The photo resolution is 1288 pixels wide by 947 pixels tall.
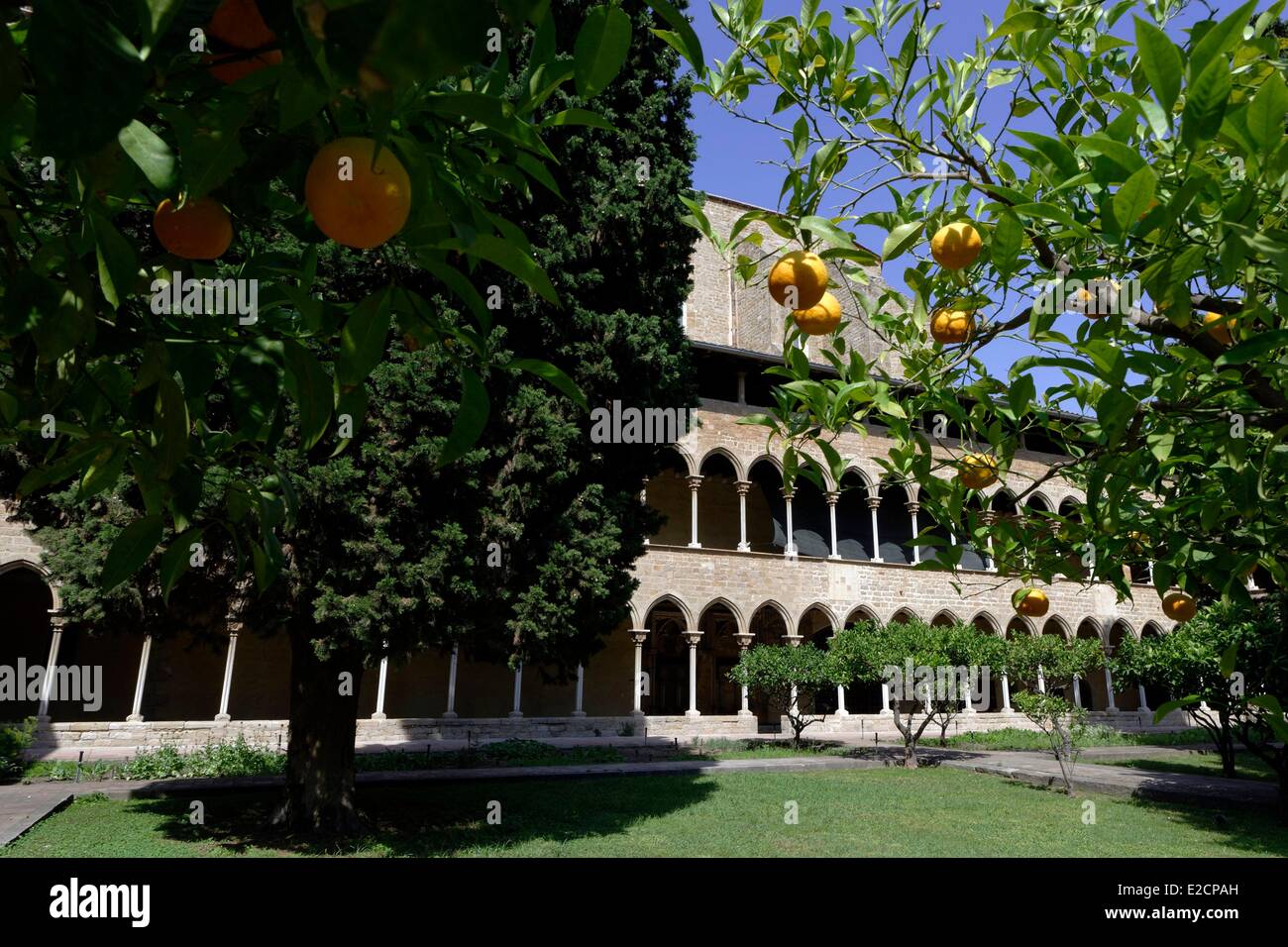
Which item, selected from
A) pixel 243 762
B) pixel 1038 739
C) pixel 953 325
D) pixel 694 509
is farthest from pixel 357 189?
pixel 1038 739

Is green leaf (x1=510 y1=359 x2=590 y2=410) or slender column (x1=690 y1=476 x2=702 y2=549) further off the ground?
slender column (x1=690 y1=476 x2=702 y2=549)

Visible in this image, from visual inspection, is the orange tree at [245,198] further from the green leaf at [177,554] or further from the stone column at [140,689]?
the stone column at [140,689]

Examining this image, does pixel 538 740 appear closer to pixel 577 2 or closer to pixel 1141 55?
pixel 577 2

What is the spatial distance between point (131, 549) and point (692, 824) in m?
7.50

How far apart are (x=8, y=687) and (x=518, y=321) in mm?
12619

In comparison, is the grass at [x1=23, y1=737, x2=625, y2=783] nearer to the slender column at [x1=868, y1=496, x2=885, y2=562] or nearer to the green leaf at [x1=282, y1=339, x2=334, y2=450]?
the slender column at [x1=868, y1=496, x2=885, y2=562]

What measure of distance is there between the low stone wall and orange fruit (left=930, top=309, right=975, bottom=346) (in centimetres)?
1288

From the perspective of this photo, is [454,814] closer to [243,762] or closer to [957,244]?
[243,762]

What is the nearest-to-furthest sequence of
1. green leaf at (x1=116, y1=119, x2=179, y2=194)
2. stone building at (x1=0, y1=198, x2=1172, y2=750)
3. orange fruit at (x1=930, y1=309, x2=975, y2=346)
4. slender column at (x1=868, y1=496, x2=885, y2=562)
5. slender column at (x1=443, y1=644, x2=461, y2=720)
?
1. green leaf at (x1=116, y1=119, x2=179, y2=194)
2. orange fruit at (x1=930, y1=309, x2=975, y2=346)
3. stone building at (x1=0, y1=198, x2=1172, y2=750)
4. slender column at (x1=443, y1=644, x2=461, y2=720)
5. slender column at (x1=868, y1=496, x2=885, y2=562)

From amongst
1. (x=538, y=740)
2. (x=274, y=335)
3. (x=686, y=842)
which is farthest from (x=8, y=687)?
(x=274, y=335)

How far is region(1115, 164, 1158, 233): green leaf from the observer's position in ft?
3.46

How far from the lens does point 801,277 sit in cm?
165

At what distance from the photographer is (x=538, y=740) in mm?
14734

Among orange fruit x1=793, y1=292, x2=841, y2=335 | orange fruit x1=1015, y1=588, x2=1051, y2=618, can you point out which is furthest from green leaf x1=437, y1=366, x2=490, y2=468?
orange fruit x1=1015, y1=588, x2=1051, y2=618
